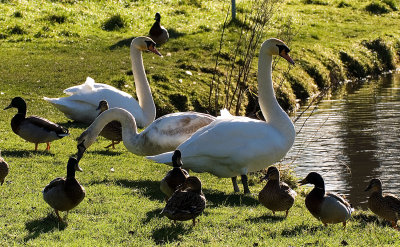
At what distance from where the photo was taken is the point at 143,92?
14.5m

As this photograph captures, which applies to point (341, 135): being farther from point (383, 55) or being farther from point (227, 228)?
point (383, 55)

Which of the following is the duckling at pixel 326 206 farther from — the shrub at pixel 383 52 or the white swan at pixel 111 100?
the shrub at pixel 383 52

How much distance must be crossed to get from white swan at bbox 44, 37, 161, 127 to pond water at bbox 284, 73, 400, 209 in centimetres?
305

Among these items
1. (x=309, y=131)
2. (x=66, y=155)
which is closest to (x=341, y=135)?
(x=309, y=131)

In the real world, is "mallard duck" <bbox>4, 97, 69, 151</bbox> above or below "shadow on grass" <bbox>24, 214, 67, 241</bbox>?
below

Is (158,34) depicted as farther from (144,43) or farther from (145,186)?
(145,186)

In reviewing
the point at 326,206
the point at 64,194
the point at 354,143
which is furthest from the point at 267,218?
the point at 354,143

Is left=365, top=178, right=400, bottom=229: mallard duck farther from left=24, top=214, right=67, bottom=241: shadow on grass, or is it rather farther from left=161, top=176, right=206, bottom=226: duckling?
left=24, top=214, right=67, bottom=241: shadow on grass

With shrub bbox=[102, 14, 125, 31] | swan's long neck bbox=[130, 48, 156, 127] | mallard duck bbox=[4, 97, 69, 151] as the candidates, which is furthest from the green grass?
swan's long neck bbox=[130, 48, 156, 127]

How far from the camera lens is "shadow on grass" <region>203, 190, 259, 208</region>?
940cm

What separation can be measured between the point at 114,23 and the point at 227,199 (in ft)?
54.2

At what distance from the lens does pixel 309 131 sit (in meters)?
17.1

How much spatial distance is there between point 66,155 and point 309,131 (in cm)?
715

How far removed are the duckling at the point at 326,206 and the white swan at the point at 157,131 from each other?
3093 mm
